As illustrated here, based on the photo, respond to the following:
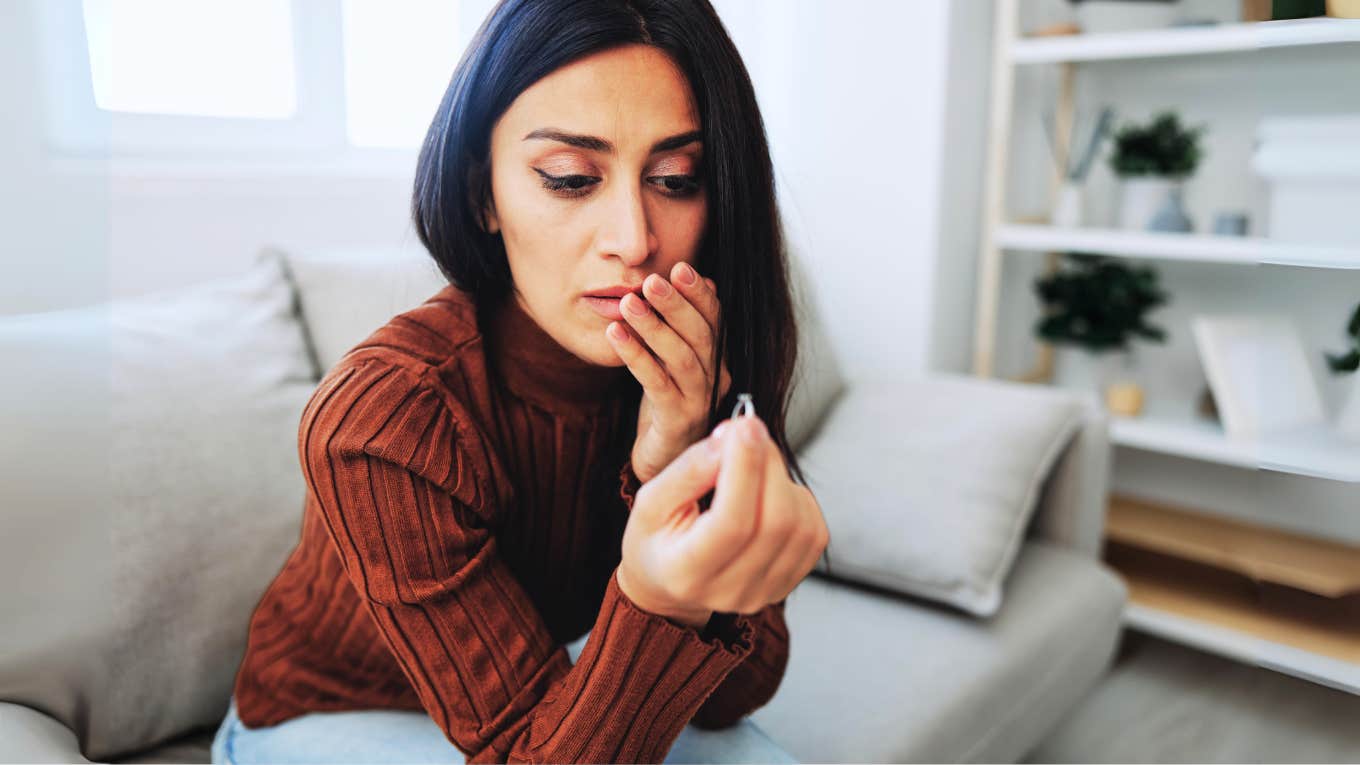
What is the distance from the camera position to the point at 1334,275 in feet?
1.94

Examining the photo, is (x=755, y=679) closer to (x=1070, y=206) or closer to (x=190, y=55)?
(x=190, y=55)

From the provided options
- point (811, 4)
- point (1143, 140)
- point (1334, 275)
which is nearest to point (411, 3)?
point (811, 4)

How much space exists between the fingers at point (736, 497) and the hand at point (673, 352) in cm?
11

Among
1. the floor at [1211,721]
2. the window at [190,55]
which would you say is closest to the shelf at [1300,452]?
the floor at [1211,721]

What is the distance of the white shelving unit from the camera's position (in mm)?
615

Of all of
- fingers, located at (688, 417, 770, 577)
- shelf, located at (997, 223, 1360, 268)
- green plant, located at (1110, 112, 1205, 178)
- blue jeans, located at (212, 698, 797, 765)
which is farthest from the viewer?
green plant, located at (1110, 112, 1205, 178)

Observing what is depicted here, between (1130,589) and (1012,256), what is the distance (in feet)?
2.31

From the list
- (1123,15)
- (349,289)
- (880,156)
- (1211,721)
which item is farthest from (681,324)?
(1123,15)

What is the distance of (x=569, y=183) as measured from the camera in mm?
481

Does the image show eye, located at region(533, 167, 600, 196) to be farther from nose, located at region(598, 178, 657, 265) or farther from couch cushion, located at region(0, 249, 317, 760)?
couch cushion, located at region(0, 249, 317, 760)

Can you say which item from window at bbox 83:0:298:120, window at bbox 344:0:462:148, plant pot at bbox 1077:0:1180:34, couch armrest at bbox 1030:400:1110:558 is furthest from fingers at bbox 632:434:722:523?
plant pot at bbox 1077:0:1180:34

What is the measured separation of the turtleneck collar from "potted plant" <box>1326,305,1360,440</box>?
0.46 metres

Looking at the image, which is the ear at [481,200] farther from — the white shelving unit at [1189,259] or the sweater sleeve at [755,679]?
the white shelving unit at [1189,259]

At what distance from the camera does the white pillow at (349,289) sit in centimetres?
73
